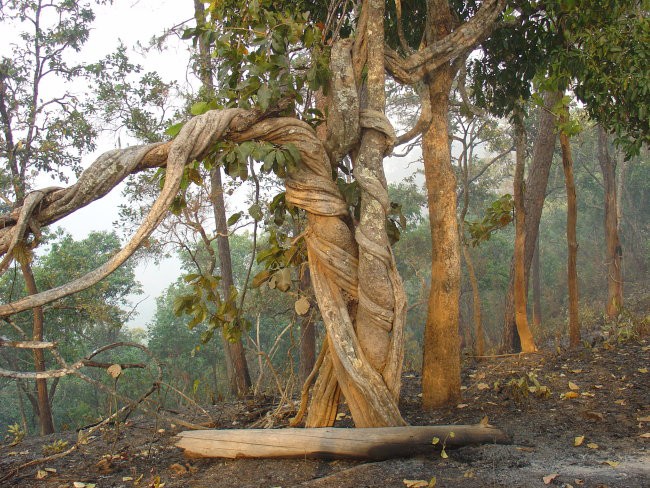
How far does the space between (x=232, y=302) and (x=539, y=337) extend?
905 cm

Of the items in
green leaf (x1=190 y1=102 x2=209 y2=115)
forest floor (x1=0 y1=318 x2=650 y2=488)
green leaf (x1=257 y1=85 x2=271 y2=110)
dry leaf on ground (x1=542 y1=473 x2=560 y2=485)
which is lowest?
dry leaf on ground (x1=542 y1=473 x2=560 y2=485)

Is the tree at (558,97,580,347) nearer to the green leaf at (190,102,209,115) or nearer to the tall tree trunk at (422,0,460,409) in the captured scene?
the tall tree trunk at (422,0,460,409)

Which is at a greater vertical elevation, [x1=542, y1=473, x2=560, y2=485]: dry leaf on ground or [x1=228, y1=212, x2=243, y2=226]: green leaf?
[x1=228, y1=212, x2=243, y2=226]: green leaf

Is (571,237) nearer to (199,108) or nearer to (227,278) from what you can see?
(199,108)

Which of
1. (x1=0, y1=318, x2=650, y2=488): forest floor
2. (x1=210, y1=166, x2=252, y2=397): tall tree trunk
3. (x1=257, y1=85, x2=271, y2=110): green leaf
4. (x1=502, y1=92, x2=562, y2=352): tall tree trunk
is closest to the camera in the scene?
(x1=0, y1=318, x2=650, y2=488): forest floor

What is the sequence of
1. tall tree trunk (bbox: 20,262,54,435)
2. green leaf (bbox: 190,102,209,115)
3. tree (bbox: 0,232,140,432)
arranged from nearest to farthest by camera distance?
green leaf (bbox: 190,102,209,115)
tall tree trunk (bbox: 20,262,54,435)
tree (bbox: 0,232,140,432)

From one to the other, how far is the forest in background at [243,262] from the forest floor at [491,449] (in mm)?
529

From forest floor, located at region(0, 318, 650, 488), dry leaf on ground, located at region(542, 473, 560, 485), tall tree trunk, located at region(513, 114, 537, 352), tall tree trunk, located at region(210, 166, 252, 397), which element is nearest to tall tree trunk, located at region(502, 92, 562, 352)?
tall tree trunk, located at region(513, 114, 537, 352)

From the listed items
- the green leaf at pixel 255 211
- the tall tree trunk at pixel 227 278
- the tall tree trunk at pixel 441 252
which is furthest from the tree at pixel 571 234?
the tall tree trunk at pixel 227 278

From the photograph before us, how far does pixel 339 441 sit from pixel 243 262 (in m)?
18.3

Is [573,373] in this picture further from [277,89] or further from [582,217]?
[582,217]

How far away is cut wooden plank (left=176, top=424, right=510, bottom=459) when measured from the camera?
323cm

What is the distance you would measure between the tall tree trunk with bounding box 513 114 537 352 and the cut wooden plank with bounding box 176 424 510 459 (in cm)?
332

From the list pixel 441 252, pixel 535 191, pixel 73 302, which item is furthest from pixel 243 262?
pixel 441 252
